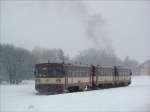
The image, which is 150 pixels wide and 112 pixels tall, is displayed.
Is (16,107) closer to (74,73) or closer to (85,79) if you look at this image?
(74,73)

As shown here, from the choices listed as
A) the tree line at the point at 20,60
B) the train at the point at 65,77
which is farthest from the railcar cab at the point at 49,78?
the tree line at the point at 20,60

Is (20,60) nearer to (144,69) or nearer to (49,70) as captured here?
(49,70)

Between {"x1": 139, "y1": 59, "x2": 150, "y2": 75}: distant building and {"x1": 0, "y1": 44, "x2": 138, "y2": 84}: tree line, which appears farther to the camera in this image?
{"x1": 139, "y1": 59, "x2": 150, "y2": 75}: distant building

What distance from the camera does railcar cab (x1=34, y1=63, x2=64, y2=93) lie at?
3131cm

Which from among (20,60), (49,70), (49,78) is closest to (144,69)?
(20,60)

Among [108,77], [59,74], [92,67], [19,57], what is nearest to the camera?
[59,74]

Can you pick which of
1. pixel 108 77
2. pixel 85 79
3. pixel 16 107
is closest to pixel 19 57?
pixel 108 77

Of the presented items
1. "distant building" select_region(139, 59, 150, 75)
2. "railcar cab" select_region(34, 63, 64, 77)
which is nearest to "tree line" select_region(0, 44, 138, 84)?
"railcar cab" select_region(34, 63, 64, 77)

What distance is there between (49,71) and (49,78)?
61cm

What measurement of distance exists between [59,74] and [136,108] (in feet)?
42.1

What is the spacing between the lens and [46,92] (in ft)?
104

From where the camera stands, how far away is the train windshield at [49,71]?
31.8m

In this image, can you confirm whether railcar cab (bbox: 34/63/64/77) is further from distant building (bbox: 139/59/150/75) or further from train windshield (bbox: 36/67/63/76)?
distant building (bbox: 139/59/150/75)

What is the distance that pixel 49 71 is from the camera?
32.1 metres
